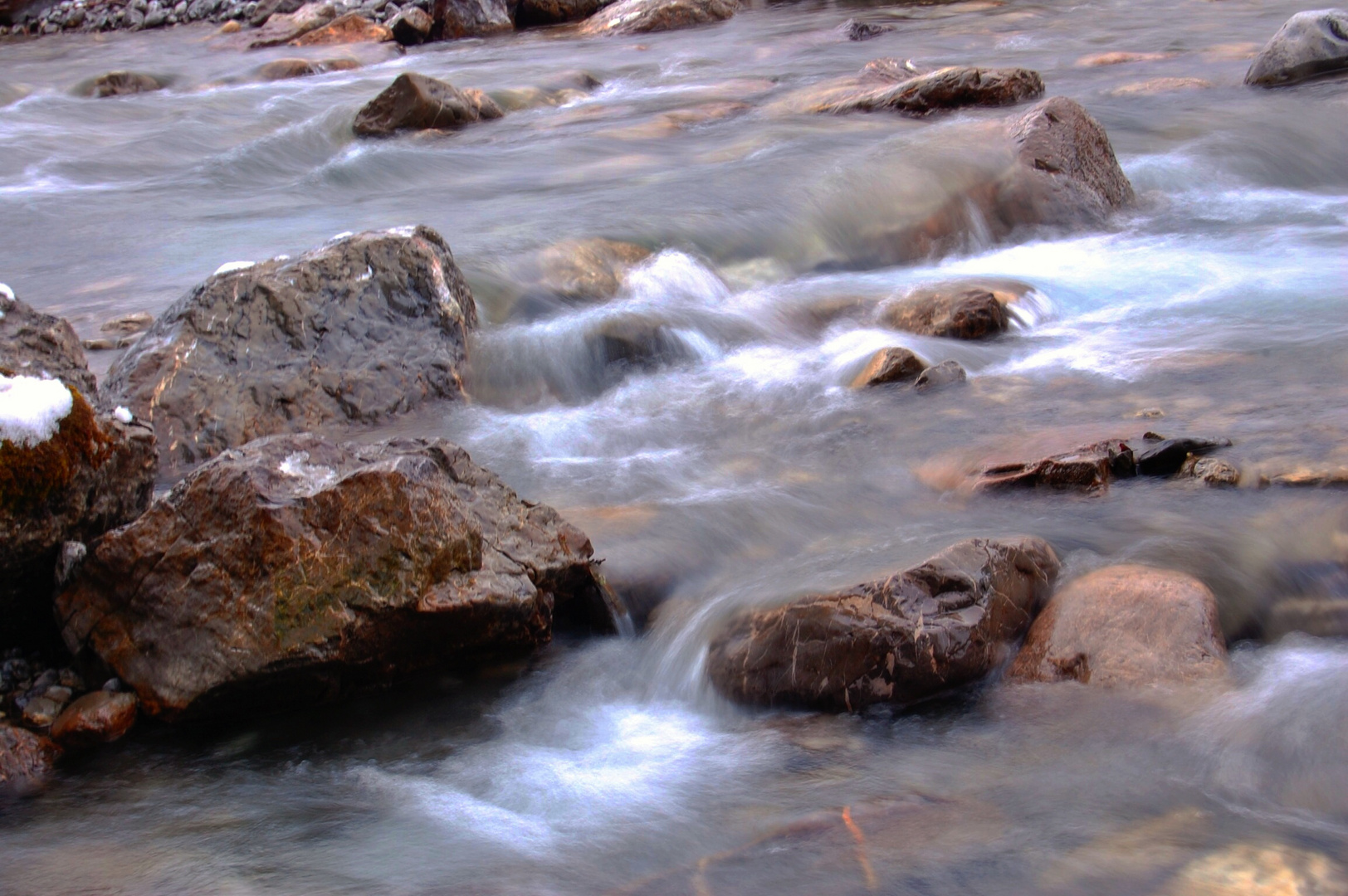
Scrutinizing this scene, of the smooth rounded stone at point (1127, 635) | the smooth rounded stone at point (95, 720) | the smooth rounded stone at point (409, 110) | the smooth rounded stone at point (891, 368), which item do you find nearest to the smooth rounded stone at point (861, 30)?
the smooth rounded stone at point (409, 110)

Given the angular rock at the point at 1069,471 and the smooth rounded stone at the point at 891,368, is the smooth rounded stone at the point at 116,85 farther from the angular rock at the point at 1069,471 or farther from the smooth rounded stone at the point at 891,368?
the angular rock at the point at 1069,471

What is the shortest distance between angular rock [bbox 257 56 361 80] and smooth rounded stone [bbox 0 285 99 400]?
12678 mm

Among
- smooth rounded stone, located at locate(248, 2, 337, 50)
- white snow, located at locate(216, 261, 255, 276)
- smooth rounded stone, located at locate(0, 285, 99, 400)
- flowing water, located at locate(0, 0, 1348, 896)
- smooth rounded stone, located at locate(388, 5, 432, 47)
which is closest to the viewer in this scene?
flowing water, located at locate(0, 0, 1348, 896)

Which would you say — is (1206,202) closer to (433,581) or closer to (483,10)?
(433,581)

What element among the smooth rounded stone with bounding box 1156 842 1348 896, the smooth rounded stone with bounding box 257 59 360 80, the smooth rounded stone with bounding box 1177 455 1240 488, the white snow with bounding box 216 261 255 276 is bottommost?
the smooth rounded stone with bounding box 1156 842 1348 896

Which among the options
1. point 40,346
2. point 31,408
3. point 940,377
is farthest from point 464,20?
point 31,408

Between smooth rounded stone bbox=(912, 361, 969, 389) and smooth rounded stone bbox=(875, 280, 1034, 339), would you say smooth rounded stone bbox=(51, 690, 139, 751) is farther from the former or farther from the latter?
smooth rounded stone bbox=(875, 280, 1034, 339)

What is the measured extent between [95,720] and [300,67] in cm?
1444

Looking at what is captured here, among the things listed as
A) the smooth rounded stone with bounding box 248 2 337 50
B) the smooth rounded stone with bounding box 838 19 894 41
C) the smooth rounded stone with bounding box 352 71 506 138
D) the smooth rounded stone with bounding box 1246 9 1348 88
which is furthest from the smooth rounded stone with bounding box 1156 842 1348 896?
the smooth rounded stone with bounding box 248 2 337 50

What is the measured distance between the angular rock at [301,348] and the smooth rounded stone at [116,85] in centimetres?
1144

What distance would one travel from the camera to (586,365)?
22.1 ft

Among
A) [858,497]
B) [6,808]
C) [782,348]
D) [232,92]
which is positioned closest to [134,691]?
[6,808]

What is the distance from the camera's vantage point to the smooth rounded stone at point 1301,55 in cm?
1182

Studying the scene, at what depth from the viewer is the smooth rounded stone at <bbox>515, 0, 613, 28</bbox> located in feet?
64.0
